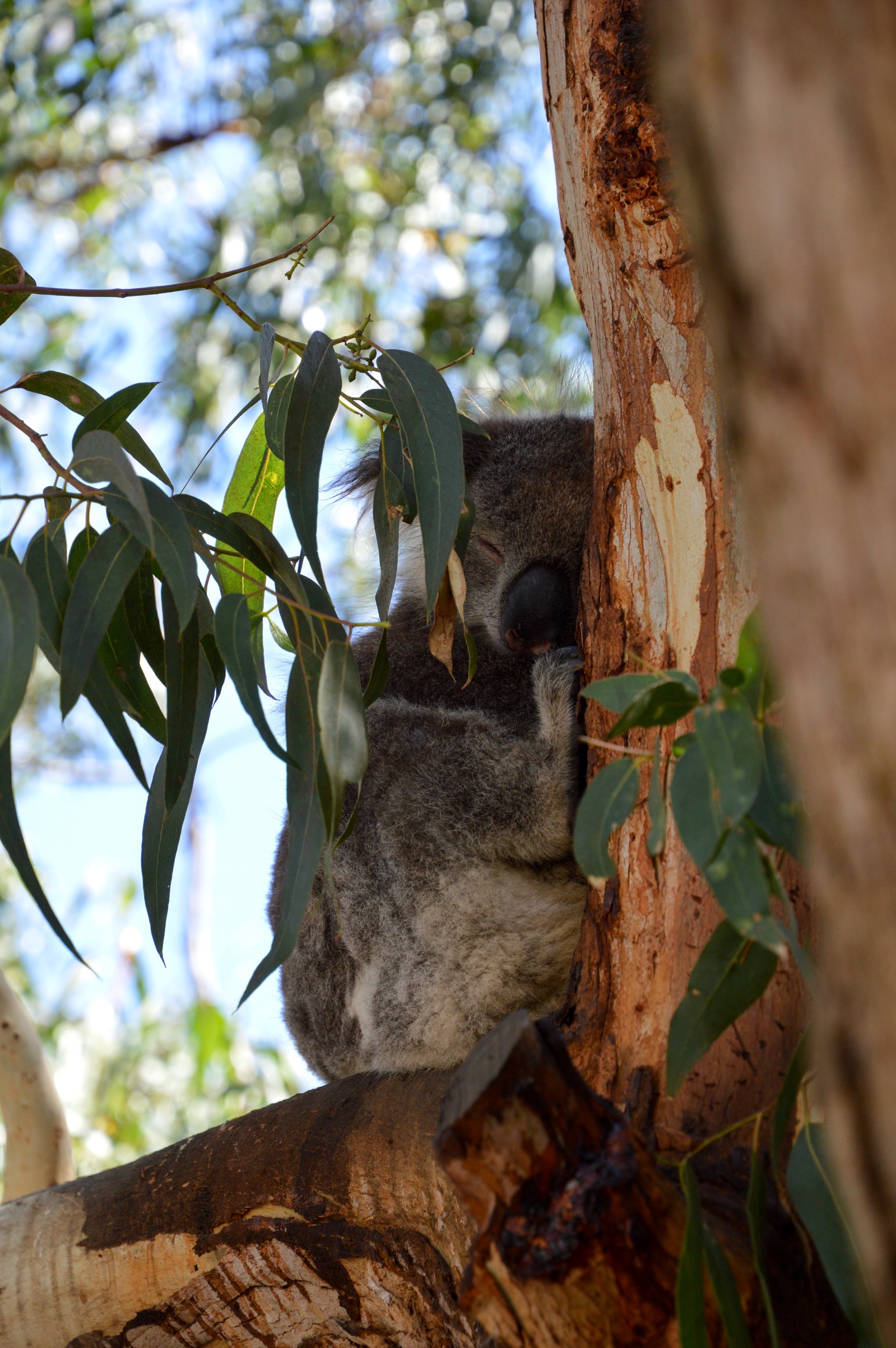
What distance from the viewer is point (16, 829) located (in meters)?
1.41

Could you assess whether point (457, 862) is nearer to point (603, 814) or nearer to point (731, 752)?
point (603, 814)

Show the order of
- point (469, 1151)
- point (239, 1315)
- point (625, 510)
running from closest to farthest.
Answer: point (469, 1151) → point (625, 510) → point (239, 1315)

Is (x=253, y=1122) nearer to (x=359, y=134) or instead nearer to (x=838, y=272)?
(x=838, y=272)

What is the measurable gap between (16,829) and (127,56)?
15.6 feet

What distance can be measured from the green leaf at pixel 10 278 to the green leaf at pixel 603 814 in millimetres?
1250

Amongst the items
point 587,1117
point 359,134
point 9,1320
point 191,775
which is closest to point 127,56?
point 359,134

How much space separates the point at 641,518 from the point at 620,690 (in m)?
0.57

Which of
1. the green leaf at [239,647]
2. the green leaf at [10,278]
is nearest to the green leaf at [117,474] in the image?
the green leaf at [239,647]

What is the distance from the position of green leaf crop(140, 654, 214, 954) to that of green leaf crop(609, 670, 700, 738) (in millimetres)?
766

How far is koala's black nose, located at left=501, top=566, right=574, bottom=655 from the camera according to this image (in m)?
2.10

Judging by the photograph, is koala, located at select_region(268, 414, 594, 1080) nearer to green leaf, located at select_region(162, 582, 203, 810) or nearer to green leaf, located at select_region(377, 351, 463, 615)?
green leaf, located at select_region(162, 582, 203, 810)

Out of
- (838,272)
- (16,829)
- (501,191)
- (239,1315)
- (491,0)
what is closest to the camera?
(838,272)

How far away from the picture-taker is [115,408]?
171 cm

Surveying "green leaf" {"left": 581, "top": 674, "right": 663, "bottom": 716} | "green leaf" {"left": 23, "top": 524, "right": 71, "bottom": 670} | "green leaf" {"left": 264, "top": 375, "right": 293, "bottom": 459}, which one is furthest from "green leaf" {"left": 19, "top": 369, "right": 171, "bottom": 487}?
"green leaf" {"left": 581, "top": 674, "right": 663, "bottom": 716}
